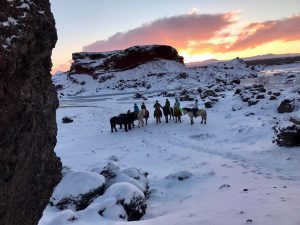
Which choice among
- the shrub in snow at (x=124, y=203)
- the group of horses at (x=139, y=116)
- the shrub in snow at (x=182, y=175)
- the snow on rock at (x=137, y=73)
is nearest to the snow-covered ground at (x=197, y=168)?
the shrub in snow at (x=182, y=175)

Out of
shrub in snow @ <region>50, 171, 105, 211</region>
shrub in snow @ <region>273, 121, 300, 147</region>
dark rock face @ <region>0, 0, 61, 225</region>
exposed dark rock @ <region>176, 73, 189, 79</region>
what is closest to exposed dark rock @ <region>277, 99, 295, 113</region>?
shrub in snow @ <region>273, 121, 300, 147</region>

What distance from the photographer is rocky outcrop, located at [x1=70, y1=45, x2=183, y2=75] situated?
109188 millimetres

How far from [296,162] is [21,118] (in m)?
11.4

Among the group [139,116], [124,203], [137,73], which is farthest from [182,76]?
[124,203]

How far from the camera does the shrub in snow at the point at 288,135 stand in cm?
1555

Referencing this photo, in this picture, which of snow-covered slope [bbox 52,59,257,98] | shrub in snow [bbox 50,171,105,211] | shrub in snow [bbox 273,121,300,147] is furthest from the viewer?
snow-covered slope [bbox 52,59,257,98]

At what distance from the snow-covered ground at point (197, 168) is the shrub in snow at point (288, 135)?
330 mm

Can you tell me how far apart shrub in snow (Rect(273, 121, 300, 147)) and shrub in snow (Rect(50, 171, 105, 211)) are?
7885 millimetres

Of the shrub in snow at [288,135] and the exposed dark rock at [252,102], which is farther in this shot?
the exposed dark rock at [252,102]

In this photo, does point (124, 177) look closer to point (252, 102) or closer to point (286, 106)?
point (286, 106)

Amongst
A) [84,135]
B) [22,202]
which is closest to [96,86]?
[84,135]

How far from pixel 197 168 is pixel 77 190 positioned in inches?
204

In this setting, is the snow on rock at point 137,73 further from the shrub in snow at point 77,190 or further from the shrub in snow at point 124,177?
the shrub in snow at point 77,190

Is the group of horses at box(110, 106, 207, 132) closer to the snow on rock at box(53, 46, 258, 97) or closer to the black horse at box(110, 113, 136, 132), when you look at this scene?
the black horse at box(110, 113, 136, 132)
